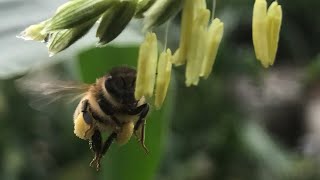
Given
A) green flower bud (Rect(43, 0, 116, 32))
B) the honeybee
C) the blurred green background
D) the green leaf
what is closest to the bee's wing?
the honeybee

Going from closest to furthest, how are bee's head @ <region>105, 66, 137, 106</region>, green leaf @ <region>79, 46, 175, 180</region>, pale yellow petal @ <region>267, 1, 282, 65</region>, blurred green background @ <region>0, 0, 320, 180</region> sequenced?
pale yellow petal @ <region>267, 1, 282, 65</region>, bee's head @ <region>105, 66, 137, 106</region>, green leaf @ <region>79, 46, 175, 180</region>, blurred green background @ <region>0, 0, 320, 180</region>

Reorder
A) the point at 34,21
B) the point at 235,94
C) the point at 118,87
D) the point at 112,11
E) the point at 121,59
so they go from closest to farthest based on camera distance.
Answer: the point at 112,11 < the point at 118,87 < the point at 34,21 < the point at 121,59 < the point at 235,94

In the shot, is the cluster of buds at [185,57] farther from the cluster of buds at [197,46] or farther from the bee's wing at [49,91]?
the bee's wing at [49,91]

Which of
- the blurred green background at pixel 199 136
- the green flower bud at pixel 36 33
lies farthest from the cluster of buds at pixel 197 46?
the blurred green background at pixel 199 136

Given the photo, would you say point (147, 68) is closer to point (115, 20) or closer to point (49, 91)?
point (115, 20)

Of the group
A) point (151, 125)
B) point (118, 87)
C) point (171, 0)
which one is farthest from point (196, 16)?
point (151, 125)

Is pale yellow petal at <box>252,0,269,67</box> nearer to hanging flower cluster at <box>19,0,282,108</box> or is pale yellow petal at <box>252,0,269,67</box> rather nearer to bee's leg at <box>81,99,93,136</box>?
hanging flower cluster at <box>19,0,282,108</box>

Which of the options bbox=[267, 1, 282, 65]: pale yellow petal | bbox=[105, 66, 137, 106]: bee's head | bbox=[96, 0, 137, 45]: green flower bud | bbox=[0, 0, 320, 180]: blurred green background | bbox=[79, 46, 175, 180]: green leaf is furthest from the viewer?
bbox=[0, 0, 320, 180]: blurred green background

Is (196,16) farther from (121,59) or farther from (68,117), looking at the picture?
(68,117)

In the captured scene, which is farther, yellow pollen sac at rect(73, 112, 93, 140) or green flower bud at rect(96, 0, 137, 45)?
yellow pollen sac at rect(73, 112, 93, 140)
